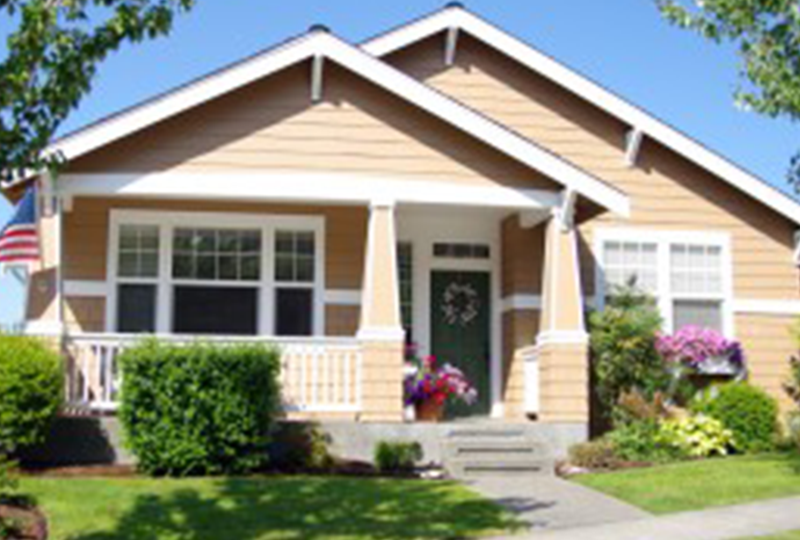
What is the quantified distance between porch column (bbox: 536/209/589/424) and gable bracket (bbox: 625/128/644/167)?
3107mm

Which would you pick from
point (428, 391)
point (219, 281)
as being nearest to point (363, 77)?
point (219, 281)

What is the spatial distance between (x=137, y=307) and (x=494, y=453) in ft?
18.7

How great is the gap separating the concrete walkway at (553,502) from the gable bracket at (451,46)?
773 cm

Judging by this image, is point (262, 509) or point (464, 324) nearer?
point (262, 509)

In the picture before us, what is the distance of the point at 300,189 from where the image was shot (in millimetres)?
14125

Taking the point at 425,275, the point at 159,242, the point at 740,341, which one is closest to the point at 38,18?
the point at 159,242

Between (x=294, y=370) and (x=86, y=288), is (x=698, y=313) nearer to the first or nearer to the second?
(x=294, y=370)

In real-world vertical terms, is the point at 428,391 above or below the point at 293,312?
below

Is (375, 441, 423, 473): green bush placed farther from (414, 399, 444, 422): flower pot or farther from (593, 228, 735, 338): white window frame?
(593, 228, 735, 338): white window frame

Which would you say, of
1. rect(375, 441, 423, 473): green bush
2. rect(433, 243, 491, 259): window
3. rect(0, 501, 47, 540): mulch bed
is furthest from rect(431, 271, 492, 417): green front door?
rect(0, 501, 47, 540): mulch bed

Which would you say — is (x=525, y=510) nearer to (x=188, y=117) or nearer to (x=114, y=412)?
(x=114, y=412)

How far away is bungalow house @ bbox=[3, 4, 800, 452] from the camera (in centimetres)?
1388

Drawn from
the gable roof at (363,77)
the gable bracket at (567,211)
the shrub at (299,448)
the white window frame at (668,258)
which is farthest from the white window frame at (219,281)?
the white window frame at (668,258)

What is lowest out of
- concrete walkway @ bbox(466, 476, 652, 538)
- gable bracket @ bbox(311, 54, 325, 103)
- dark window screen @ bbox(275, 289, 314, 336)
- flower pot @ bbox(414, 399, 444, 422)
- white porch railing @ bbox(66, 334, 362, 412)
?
concrete walkway @ bbox(466, 476, 652, 538)
